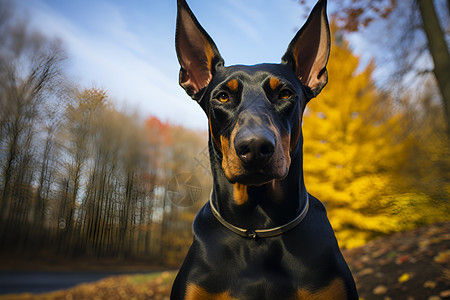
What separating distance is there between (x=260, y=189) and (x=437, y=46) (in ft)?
20.6

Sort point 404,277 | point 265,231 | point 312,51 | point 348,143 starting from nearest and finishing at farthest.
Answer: point 265,231, point 312,51, point 404,277, point 348,143

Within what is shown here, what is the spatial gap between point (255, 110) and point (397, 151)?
5.40 meters

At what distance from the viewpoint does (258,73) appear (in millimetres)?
2301

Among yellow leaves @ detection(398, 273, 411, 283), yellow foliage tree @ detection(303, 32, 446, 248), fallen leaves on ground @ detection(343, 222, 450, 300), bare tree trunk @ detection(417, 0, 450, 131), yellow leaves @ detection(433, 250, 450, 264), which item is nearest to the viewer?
fallen leaves on ground @ detection(343, 222, 450, 300)

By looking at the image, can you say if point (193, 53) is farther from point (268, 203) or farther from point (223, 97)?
point (268, 203)

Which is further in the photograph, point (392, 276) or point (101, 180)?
point (392, 276)

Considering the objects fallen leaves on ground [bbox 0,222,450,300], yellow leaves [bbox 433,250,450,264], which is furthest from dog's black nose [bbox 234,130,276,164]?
yellow leaves [bbox 433,250,450,264]

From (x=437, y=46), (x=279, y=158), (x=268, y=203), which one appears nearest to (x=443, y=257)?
(x=268, y=203)

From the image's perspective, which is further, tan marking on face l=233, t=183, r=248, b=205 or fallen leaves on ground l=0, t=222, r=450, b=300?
fallen leaves on ground l=0, t=222, r=450, b=300

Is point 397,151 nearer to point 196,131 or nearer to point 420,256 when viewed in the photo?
point 420,256

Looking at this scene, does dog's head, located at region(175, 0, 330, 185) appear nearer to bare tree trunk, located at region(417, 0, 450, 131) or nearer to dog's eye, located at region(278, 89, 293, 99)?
dog's eye, located at region(278, 89, 293, 99)

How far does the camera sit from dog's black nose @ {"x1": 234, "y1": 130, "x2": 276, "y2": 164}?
1.66 meters

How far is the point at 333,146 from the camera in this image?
8.95 m

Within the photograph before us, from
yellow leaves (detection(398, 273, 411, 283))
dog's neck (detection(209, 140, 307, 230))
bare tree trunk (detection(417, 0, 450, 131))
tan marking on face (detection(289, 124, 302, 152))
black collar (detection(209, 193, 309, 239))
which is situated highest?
bare tree trunk (detection(417, 0, 450, 131))
